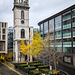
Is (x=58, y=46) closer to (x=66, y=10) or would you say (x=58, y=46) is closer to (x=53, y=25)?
(x=53, y=25)

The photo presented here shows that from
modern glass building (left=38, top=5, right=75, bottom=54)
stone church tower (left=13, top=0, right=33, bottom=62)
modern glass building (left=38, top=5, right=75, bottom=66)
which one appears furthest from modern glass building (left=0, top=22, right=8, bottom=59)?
modern glass building (left=38, top=5, right=75, bottom=66)

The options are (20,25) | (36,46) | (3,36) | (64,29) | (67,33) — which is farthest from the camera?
(3,36)

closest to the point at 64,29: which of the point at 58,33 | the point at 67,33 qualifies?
the point at 67,33

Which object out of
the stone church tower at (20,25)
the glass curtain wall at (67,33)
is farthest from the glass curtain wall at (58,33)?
the stone church tower at (20,25)

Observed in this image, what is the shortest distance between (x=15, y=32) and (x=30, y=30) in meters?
6.11

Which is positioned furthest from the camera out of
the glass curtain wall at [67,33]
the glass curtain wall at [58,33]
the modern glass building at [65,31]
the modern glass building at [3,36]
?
the modern glass building at [3,36]

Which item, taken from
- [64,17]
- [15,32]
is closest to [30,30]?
[15,32]

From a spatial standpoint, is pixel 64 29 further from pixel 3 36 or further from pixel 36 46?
pixel 3 36

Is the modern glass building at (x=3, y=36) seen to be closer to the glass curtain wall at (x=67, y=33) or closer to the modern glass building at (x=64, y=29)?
the modern glass building at (x=64, y=29)

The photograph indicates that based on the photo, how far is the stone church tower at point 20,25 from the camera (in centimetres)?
5078

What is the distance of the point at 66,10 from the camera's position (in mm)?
46562

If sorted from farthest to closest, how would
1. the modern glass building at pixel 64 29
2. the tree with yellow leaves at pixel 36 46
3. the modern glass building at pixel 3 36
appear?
the modern glass building at pixel 3 36
the modern glass building at pixel 64 29
the tree with yellow leaves at pixel 36 46

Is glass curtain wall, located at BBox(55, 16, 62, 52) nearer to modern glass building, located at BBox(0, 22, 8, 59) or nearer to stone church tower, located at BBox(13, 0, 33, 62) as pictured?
stone church tower, located at BBox(13, 0, 33, 62)

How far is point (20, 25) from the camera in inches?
2018
